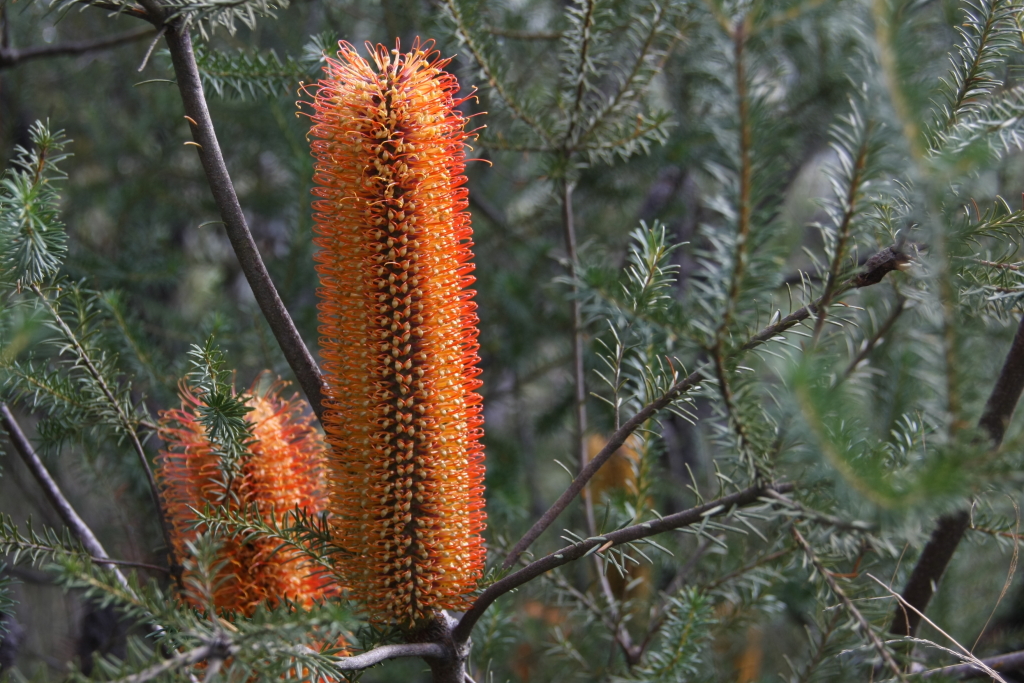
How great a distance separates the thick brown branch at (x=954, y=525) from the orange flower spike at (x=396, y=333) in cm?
44

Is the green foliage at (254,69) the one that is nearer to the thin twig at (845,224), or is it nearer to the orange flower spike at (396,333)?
the orange flower spike at (396,333)

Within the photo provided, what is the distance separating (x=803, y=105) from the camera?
1.69 meters

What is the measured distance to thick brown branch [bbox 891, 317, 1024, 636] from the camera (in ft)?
2.49

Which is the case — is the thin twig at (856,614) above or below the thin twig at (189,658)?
below

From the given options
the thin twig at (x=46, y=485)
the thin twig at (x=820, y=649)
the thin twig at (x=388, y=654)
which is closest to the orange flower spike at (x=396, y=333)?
the thin twig at (x=388, y=654)

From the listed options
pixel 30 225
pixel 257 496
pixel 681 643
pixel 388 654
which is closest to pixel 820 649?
pixel 681 643

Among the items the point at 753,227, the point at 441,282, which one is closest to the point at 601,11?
the point at 441,282

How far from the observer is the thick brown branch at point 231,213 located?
69 centimetres

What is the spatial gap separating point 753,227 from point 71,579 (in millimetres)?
482

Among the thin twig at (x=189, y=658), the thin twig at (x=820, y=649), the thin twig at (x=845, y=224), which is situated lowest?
the thin twig at (x=820, y=649)

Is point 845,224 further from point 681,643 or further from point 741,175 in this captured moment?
point 681,643

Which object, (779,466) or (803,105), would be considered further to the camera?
(803,105)

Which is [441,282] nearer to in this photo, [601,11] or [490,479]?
[601,11]

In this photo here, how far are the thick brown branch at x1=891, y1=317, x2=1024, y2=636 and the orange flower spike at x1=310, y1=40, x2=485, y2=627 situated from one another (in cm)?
44
